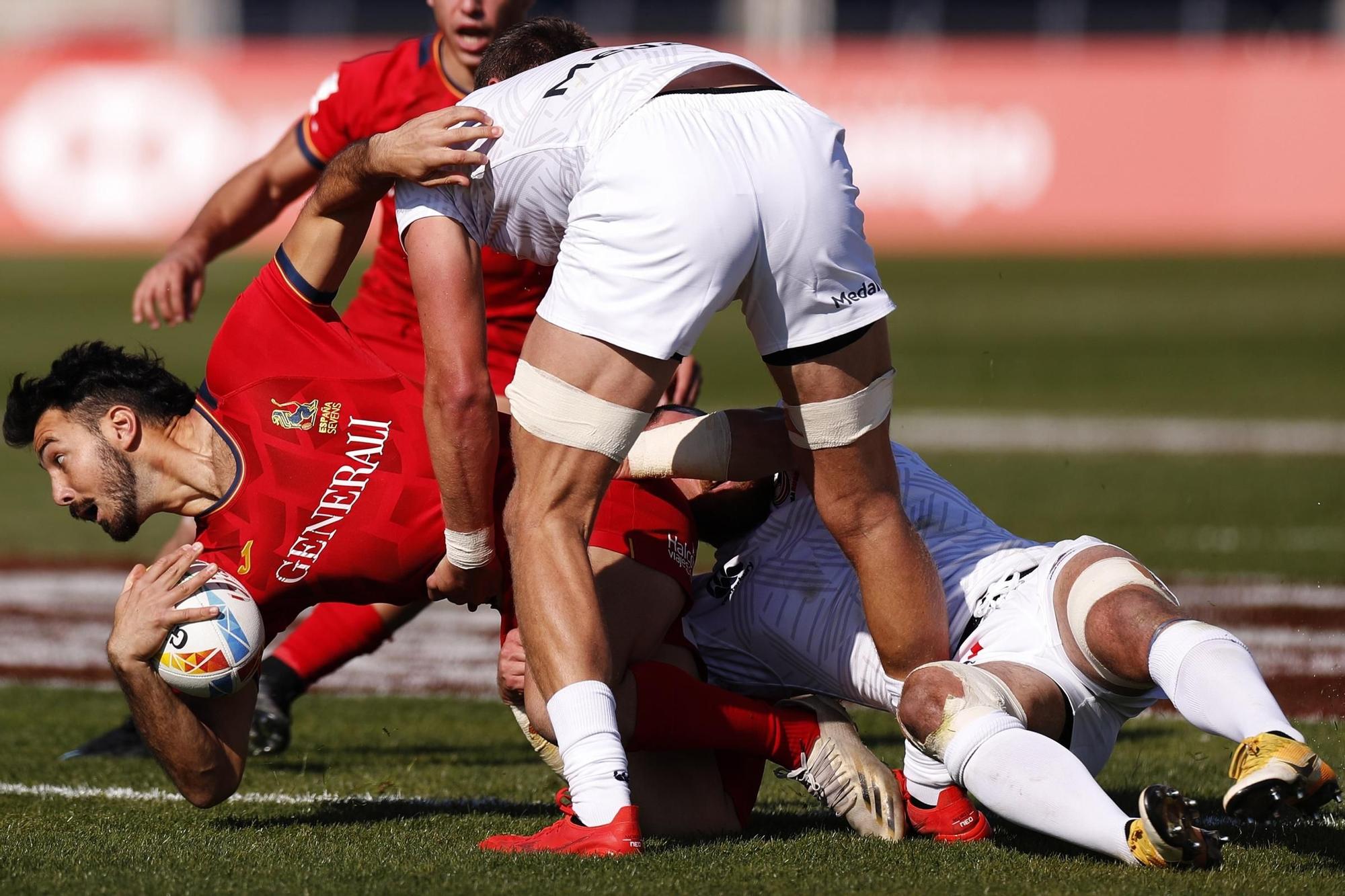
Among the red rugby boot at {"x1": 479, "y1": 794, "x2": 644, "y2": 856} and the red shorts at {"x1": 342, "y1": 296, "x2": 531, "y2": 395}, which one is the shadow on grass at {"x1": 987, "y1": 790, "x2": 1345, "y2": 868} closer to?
the red rugby boot at {"x1": 479, "y1": 794, "x2": 644, "y2": 856}

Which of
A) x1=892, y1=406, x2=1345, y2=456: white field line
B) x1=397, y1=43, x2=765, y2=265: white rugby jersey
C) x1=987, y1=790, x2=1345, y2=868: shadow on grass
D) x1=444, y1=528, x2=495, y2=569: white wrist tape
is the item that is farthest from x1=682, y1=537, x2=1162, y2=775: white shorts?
x1=892, y1=406, x2=1345, y2=456: white field line

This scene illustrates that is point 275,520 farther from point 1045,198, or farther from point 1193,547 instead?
point 1045,198

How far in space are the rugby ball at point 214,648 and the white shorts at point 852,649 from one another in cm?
121

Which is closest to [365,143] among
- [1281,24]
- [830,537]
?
[830,537]

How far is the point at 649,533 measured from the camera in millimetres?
4695

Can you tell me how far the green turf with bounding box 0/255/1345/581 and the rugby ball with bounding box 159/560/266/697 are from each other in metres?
5.56

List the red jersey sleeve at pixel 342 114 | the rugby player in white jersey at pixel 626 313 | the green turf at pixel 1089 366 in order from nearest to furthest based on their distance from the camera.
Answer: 1. the rugby player in white jersey at pixel 626 313
2. the red jersey sleeve at pixel 342 114
3. the green turf at pixel 1089 366

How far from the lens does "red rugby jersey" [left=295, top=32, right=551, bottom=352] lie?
6254mm

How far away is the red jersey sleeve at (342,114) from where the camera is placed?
21.0 feet

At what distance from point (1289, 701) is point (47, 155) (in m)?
22.7

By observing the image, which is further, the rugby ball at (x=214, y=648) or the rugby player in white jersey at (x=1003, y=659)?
the rugby ball at (x=214, y=648)

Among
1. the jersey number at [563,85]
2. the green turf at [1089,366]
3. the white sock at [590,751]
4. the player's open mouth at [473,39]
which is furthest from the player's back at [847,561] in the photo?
the green turf at [1089,366]

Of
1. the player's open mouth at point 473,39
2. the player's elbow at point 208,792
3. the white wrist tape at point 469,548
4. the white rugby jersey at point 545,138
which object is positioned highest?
the white rugby jersey at point 545,138

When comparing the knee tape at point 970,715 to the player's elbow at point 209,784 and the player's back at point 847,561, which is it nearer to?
the player's back at point 847,561
